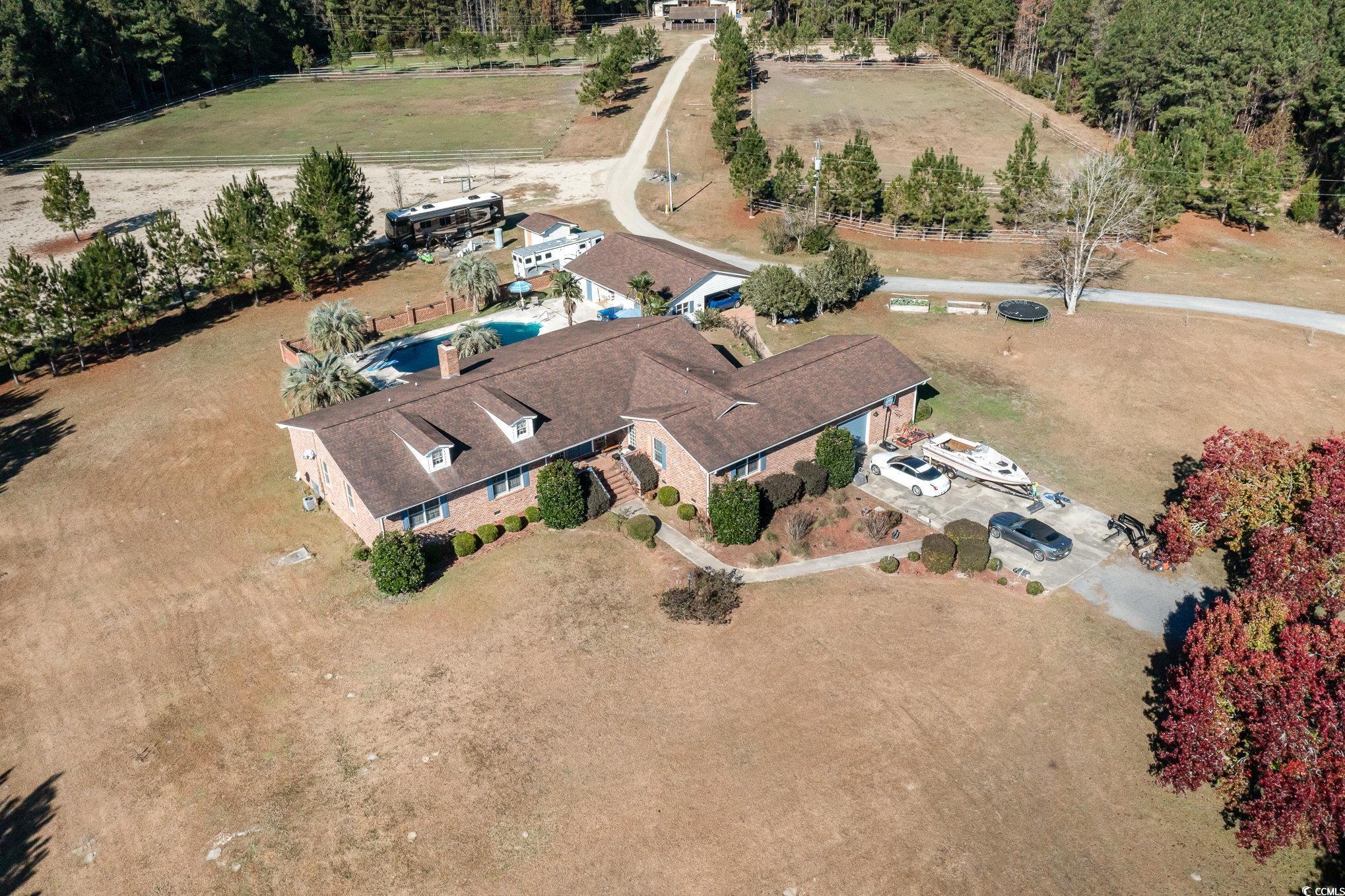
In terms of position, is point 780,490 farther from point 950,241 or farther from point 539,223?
point 950,241

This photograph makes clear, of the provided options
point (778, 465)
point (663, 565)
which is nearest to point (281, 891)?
point (663, 565)

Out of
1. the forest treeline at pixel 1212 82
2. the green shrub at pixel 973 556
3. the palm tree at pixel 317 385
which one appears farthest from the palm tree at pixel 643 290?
the forest treeline at pixel 1212 82

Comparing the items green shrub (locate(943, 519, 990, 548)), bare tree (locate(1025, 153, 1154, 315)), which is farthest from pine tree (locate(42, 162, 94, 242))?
bare tree (locate(1025, 153, 1154, 315))

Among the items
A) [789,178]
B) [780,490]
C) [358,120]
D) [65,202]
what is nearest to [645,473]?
[780,490]

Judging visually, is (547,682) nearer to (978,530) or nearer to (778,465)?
(778,465)

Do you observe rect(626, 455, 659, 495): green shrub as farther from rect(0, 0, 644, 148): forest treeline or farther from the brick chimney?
rect(0, 0, 644, 148): forest treeline

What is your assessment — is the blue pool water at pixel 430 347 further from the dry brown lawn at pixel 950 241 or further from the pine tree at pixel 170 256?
the dry brown lawn at pixel 950 241
